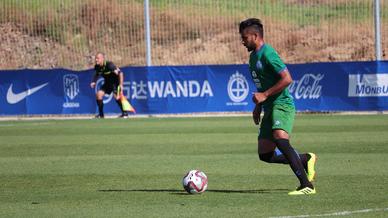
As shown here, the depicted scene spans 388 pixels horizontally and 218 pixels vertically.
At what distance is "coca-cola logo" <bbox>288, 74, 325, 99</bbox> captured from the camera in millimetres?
28703

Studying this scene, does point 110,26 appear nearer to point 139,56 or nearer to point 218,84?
point 139,56

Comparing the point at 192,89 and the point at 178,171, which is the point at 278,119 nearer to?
the point at 178,171

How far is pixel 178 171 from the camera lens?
13453 millimetres

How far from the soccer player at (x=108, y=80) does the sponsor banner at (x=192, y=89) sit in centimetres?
159

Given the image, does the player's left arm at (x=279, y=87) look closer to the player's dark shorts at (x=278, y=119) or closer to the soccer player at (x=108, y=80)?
the player's dark shorts at (x=278, y=119)

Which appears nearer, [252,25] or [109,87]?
[252,25]

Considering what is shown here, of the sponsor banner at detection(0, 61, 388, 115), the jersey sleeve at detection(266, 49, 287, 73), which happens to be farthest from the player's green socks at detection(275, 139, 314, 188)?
the sponsor banner at detection(0, 61, 388, 115)

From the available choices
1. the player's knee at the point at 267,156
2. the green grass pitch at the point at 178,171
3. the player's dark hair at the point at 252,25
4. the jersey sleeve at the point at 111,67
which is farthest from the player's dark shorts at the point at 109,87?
the player's dark hair at the point at 252,25

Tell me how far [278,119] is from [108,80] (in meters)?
19.0

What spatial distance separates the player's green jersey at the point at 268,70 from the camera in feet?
34.2

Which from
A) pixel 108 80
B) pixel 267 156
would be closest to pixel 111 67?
pixel 108 80

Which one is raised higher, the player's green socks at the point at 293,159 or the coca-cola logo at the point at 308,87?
the player's green socks at the point at 293,159

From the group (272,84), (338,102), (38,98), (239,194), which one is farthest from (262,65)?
(38,98)

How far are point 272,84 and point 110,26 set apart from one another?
30.1m
